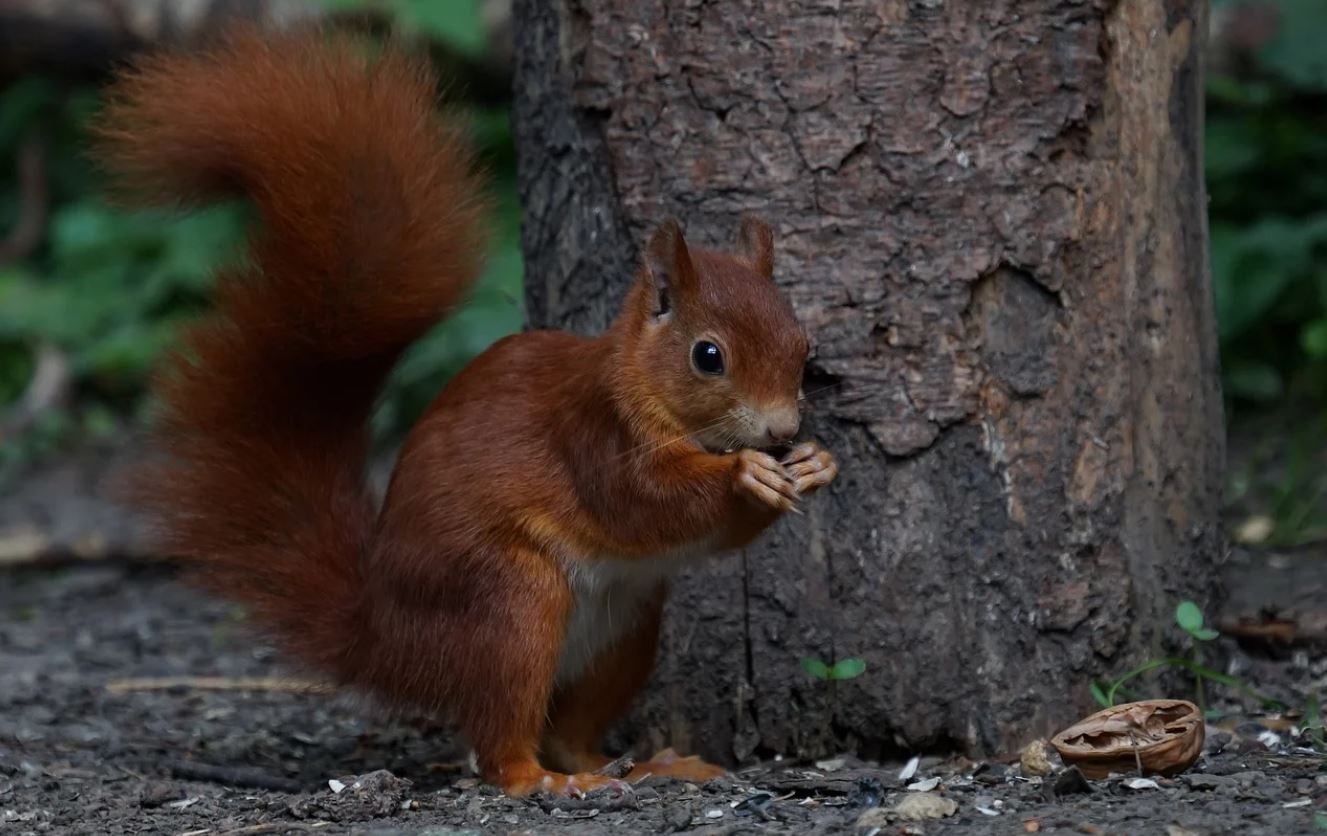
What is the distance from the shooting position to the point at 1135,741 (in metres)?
2.55

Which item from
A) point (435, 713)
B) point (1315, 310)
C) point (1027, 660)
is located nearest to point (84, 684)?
point (435, 713)

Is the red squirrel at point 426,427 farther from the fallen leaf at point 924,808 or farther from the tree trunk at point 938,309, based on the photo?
the fallen leaf at point 924,808

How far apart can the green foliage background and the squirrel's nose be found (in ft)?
5.81

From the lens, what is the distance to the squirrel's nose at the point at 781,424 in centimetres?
245

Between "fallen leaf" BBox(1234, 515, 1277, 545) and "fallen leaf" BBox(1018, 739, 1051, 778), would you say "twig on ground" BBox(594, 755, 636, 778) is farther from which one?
Answer: "fallen leaf" BBox(1234, 515, 1277, 545)

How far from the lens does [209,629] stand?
4523 mm

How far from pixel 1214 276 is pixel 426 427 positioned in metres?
2.58

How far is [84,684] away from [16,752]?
689 mm

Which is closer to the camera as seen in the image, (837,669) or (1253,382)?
(837,669)

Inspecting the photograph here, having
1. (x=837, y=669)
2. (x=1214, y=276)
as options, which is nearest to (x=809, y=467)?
(x=837, y=669)

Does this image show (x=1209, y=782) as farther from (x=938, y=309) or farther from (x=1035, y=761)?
(x=938, y=309)

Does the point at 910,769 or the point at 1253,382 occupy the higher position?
the point at 1253,382

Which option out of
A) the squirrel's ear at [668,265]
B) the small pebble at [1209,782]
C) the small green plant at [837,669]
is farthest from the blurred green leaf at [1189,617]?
the squirrel's ear at [668,265]

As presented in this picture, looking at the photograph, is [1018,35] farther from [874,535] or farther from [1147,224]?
[874,535]
